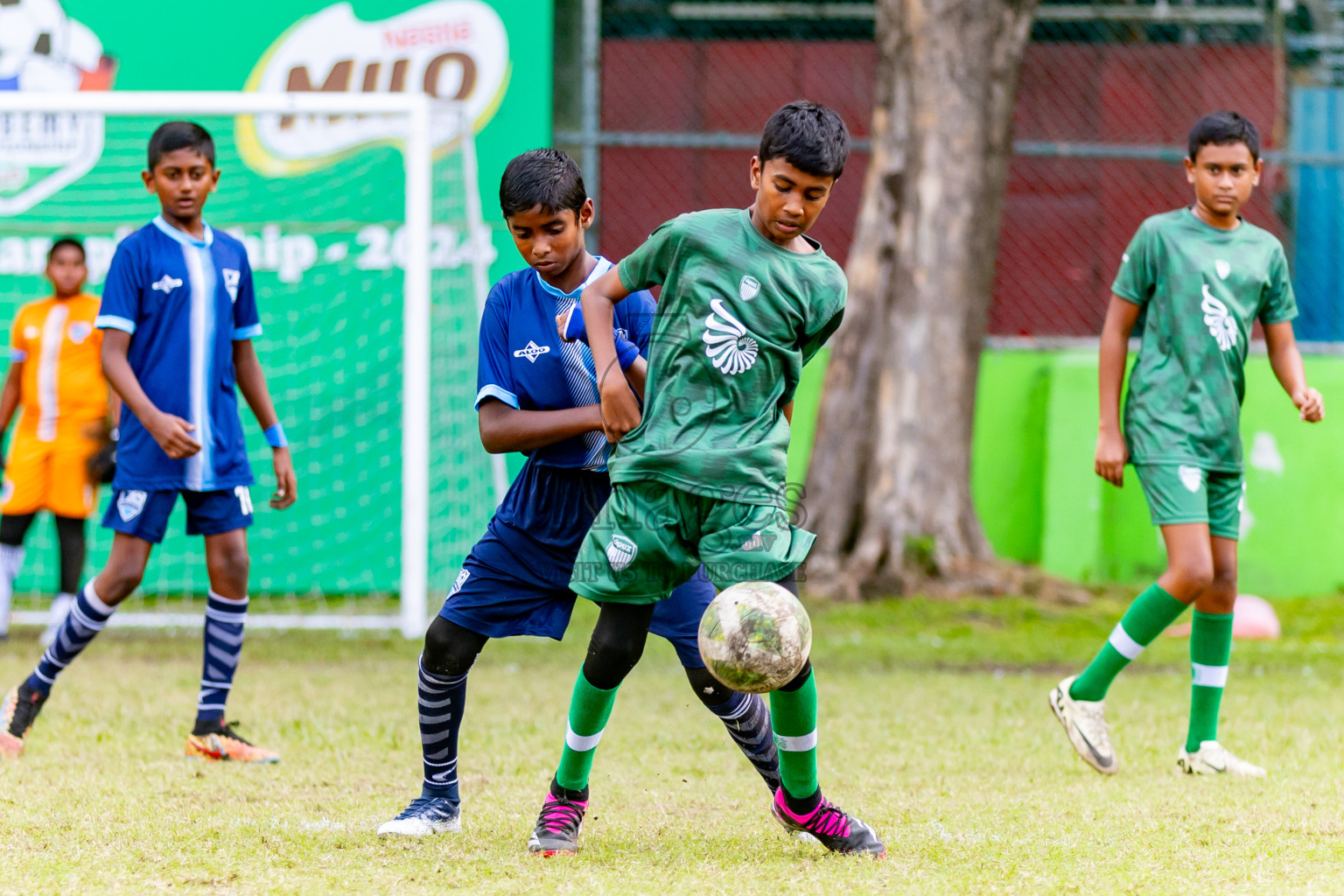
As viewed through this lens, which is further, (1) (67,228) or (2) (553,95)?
(2) (553,95)

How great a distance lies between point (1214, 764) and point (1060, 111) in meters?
6.36

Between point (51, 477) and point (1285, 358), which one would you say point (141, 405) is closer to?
point (51, 477)

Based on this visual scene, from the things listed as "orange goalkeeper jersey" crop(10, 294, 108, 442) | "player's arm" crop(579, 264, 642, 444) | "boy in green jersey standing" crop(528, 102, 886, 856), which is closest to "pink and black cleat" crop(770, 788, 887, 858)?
"boy in green jersey standing" crop(528, 102, 886, 856)

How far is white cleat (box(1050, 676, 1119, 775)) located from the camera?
14.6ft

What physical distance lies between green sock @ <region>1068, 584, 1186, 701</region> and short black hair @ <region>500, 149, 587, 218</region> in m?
2.24

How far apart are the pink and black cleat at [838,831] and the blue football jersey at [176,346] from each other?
213 centimetres

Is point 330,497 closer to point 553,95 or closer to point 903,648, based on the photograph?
point 553,95

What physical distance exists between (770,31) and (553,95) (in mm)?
1424

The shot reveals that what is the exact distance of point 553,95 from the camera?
964cm

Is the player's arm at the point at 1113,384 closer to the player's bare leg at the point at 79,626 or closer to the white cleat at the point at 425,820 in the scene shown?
the white cleat at the point at 425,820

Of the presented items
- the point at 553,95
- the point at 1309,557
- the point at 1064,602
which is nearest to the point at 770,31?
the point at 553,95

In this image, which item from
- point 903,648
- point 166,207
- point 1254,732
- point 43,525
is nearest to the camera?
point 166,207

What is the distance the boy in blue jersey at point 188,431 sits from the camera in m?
4.57

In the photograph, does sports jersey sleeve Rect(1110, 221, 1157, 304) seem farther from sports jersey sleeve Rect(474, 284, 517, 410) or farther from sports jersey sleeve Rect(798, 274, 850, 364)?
sports jersey sleeve Rect(474, 284, 517, 410)
